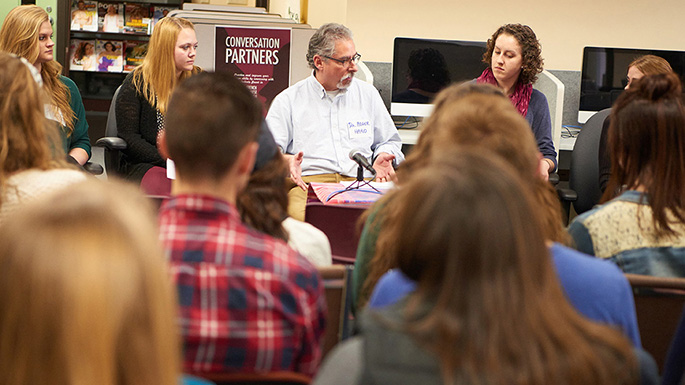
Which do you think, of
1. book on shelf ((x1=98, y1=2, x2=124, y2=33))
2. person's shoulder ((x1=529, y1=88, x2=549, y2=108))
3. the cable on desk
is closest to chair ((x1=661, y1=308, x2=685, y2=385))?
person's shoulder ((x1=529, y1=88, x2=549, y2=108))

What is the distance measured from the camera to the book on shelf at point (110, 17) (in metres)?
6.82

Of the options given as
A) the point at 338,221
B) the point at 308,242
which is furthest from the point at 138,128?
the point at 308,242

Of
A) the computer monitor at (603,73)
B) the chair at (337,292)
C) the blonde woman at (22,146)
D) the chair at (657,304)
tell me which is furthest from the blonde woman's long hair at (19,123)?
the computer monitor at (603,73)

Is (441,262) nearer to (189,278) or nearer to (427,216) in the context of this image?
(427,216)

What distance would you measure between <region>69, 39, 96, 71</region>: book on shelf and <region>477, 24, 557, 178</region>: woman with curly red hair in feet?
15.1

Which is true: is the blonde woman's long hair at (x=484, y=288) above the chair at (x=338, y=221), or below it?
above

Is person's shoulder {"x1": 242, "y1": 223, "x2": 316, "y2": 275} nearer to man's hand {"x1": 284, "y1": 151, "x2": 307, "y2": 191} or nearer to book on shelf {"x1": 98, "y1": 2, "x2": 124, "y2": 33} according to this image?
man's hand {"x1": 284, "y1": 151, "x2": 307, "y2": 191}

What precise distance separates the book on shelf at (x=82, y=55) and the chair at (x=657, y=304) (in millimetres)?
6257

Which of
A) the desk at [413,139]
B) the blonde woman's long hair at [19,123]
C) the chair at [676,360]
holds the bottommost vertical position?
the chair at [676,360]

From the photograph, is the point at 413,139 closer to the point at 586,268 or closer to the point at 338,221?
the point at 338,221

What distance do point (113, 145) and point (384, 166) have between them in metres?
1.19

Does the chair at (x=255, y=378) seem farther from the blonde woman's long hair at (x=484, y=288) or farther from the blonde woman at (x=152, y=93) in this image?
the blonde woman at (x=152, y=93)

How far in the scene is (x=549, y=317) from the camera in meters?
0.83

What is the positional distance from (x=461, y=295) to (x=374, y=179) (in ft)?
7.70
